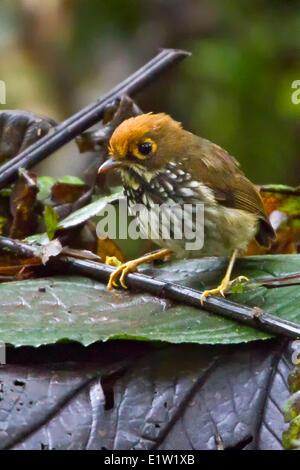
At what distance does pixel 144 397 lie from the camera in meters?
1.92

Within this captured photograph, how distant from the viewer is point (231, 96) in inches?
249

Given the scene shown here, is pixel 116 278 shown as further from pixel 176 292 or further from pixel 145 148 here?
pixel 145 148

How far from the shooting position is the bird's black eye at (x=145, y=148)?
9.55 feet

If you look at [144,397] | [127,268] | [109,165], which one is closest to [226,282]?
[127,268]

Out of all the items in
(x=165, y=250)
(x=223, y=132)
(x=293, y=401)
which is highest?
(x=293, y=401)

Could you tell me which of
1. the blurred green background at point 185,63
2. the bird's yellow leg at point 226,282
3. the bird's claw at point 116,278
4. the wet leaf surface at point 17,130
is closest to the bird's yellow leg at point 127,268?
the bird's claw at point 116,278

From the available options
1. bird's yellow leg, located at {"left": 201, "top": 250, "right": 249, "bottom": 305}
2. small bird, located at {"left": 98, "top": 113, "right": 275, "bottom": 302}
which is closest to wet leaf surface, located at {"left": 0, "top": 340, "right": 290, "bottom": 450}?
bird's yellow leg, located at {"left": 201, "top": 250, "right": 249, "bottom": 305}

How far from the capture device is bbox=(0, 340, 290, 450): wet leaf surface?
1.83m

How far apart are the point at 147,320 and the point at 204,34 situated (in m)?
4.94

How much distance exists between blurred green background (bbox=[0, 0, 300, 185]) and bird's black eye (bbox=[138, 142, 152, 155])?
120 inches

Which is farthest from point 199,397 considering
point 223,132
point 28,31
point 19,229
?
point 28,31

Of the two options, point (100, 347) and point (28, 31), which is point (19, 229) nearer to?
point (100, 347)

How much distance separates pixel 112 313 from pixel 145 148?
843mm

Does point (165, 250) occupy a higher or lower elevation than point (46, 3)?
lower
